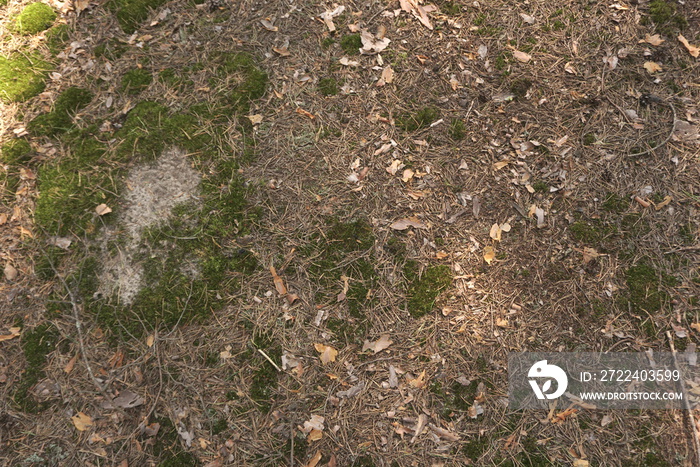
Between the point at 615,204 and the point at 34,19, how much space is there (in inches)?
196

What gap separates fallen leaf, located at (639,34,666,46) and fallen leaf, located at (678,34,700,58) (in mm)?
151

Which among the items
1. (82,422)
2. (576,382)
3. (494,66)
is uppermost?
(494,66)

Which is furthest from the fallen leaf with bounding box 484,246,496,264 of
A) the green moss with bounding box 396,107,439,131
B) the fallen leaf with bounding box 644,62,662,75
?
the fallen leaf with bounding box 644,62,662,75

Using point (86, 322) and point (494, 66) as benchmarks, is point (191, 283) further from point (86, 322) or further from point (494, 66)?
point (494, 66)

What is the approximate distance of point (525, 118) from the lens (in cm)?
312

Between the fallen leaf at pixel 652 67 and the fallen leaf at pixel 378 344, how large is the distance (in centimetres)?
315

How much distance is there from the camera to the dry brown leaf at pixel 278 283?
2732 mm

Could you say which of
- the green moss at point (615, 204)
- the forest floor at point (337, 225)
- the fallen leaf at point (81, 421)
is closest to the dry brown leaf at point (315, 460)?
the forest floor at point (337, 225)

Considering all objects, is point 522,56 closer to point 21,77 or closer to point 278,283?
point 278,283

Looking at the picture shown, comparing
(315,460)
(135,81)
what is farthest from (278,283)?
(135,81)

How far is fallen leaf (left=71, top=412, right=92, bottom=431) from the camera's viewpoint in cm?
247

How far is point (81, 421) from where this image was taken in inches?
97.5

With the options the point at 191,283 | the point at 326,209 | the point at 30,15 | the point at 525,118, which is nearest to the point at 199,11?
the point at 30,15

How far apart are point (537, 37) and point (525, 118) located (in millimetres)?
794
